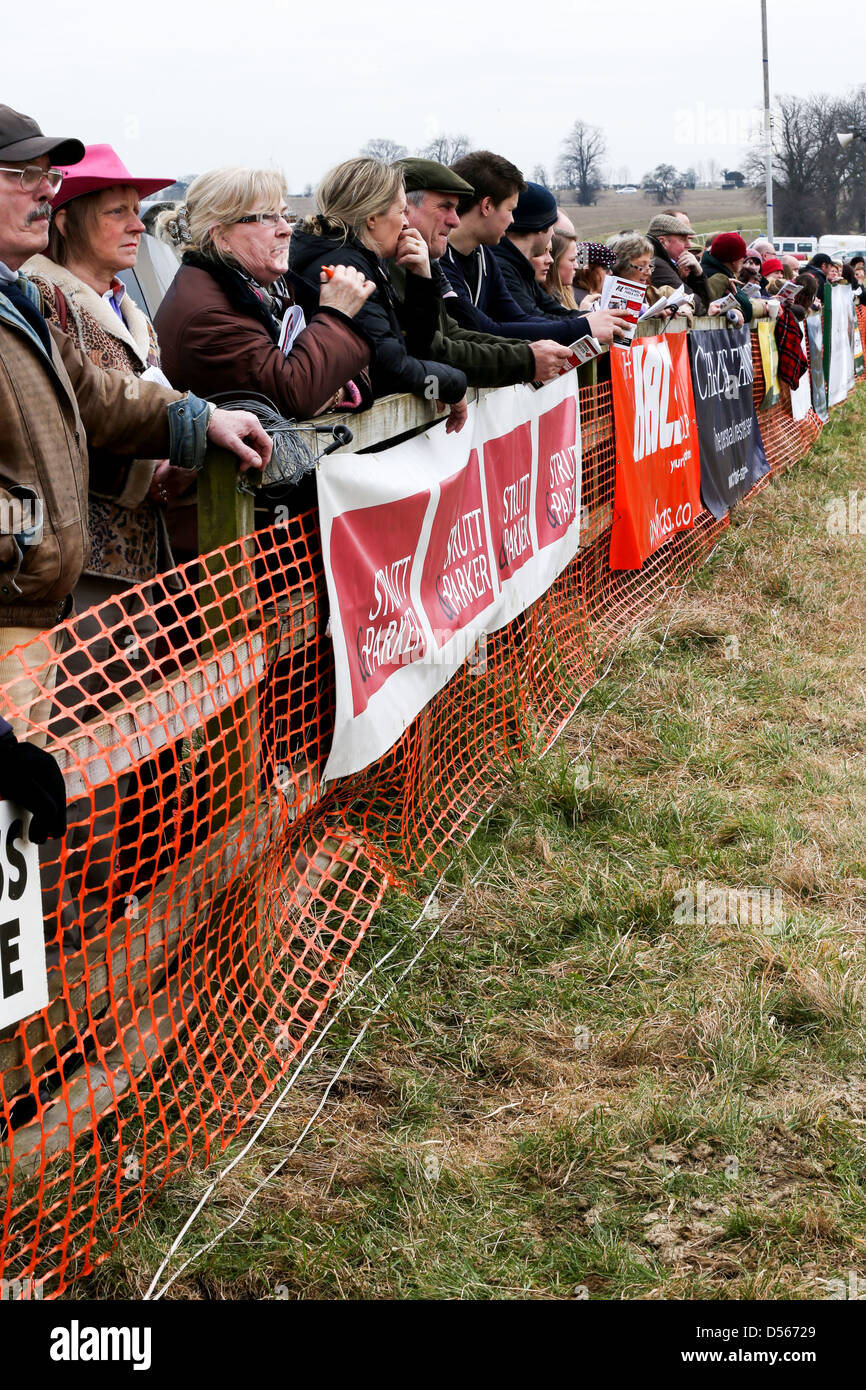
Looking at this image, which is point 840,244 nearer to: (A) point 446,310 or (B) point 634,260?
(B) point 634,260

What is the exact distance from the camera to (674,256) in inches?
407

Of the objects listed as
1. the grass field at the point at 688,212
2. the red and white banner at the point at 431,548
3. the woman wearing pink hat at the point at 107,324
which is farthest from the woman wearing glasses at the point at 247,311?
the grass field at the point at 688,212

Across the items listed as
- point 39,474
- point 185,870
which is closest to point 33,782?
point 39,474

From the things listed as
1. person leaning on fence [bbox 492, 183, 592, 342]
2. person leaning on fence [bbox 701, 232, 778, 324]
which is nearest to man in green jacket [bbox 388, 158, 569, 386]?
person leaning on fence [bbox 492, 183, 592, 342]

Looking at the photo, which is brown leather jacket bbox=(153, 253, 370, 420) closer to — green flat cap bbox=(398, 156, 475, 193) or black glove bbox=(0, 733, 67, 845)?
green flat cap bbox=(398, 156, 475, 193)

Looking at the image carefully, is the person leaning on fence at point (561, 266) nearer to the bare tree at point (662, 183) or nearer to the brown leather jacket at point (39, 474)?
the brown leather jacket at point (39, 474)

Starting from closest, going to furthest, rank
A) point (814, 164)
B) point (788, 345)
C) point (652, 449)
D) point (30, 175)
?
point (30, 175)
point (652, 449)
point (788, 345)
point (814, 164)

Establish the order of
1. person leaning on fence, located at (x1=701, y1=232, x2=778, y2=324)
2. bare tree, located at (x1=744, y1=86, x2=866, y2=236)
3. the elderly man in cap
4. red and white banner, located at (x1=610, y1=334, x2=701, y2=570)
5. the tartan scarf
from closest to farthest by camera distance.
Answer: red and white banner, located at (x1=610, y1=334, x2=701, y2=570) < the elderly man in cap < person leaning on fence, located at (x1=701, y1=232, x2=778, y2=324) < the tartan scarf < bare tree, located at (x1=744, y1=86, x2=866, y2=236)

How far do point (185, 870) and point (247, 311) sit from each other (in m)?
1.52

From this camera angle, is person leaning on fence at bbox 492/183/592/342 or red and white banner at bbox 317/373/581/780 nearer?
red and white banner at bbox 317/373/581/780

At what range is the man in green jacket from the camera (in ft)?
16.0

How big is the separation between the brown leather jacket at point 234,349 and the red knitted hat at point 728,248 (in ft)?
27.8

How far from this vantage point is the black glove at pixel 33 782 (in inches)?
90.2

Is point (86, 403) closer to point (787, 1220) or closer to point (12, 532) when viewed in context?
point (12, 532)
